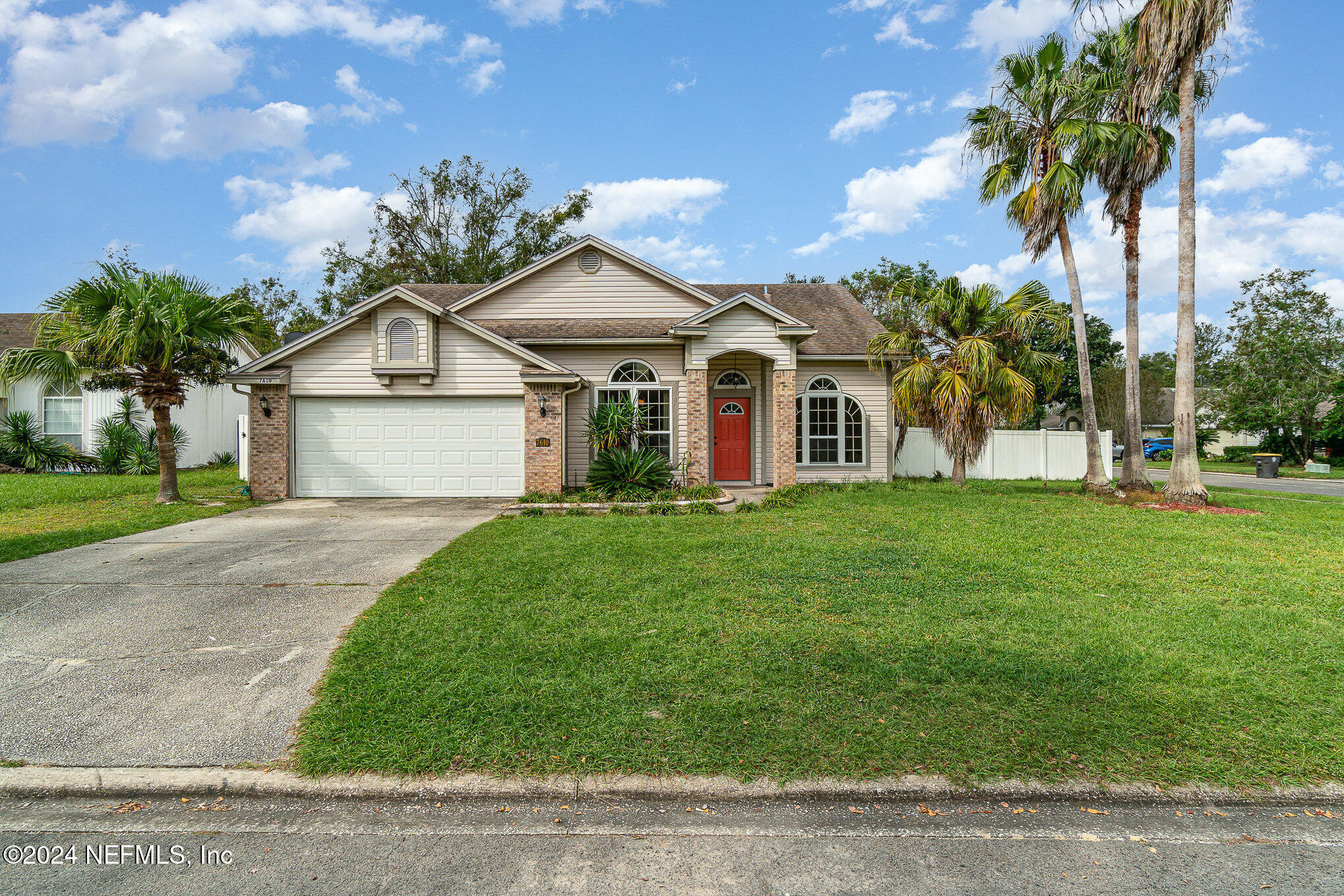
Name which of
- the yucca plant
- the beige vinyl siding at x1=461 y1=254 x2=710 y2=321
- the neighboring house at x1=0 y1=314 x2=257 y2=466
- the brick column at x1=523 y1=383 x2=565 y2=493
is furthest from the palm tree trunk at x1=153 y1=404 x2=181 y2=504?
the yucca plant

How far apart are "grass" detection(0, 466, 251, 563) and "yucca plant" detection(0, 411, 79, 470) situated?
103 cm

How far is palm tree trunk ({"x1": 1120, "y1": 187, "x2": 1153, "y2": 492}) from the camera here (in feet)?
47.7

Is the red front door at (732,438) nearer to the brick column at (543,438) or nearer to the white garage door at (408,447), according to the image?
the brick column at (543,438)

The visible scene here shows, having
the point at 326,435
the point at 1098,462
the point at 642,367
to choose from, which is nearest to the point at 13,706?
the point at 326,435

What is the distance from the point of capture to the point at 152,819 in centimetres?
325

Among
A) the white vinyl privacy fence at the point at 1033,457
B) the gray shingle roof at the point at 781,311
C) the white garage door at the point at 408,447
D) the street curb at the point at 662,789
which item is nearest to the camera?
the street curb at the point at 662,789

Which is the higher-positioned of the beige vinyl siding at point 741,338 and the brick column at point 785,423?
the beige vinyl siding at point 741,338

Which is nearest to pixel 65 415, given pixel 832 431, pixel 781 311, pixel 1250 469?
pixel 781 311

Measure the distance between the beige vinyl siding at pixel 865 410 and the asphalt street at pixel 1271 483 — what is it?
33.1 feet

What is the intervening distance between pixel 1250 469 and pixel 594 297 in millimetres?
31624

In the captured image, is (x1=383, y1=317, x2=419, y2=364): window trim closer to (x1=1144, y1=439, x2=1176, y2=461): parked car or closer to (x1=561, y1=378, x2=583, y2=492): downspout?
(x1=561, y1=378, x2=583, y2=492): downspout

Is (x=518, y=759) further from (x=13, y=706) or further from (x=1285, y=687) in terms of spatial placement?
(x=1285, y=687)

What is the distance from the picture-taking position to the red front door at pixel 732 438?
52.1 feet

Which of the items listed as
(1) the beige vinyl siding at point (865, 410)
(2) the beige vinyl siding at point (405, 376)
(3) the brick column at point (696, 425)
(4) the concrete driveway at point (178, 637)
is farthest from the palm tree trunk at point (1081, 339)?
(4) the concrete driveway at point (178, 637)
